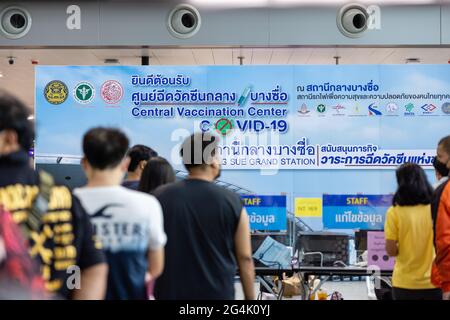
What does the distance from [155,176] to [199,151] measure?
547 millimetres

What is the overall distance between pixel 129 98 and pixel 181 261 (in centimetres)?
300

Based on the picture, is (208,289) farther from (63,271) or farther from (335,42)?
(335,42)

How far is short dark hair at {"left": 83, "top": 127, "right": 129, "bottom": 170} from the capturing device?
1.94 meters

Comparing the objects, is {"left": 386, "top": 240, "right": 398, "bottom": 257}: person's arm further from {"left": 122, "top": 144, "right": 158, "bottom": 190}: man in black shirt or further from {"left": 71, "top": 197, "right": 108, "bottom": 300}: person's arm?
{"left": 71, "top": 197, "right": 108, "bottom": 300}: person's arm

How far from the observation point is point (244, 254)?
8.02ft

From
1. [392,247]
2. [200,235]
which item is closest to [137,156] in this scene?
[200,235]

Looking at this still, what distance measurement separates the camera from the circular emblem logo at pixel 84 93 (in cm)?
515

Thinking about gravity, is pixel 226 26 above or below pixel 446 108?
above

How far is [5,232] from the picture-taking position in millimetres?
1553

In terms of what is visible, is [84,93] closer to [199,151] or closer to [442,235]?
[199,151]

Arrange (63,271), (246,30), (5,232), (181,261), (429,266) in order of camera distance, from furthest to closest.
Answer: (246,30), (429,266), (181,261), (63,271), (5,232)

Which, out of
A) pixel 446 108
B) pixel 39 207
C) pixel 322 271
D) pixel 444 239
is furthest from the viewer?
pixel 446 108

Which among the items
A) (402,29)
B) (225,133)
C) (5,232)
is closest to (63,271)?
(5,232)

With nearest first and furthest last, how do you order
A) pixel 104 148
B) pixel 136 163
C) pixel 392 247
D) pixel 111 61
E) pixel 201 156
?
1. pixel 104 148
2. pixel 201 156
3. pixel 392 247
4. pixel 136 163
5. pixel 111 61
